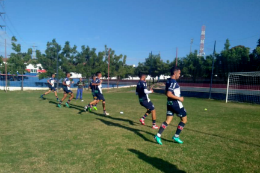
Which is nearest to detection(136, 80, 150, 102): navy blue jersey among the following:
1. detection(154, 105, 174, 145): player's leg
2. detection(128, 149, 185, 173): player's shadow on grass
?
detection(154, 105, 174, 145): player's leg

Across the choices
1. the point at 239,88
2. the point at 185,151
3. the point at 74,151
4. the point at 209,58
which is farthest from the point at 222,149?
the point at 209,58

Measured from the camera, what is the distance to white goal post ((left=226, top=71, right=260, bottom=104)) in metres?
19.1

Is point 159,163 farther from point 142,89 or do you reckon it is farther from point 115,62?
point 115,62

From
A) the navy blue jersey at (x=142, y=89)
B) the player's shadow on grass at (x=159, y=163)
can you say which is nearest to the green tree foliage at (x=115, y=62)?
the navy blue jersey at (x=142, y=89)

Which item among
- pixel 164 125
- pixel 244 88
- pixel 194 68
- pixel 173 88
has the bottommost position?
pixel 164 125

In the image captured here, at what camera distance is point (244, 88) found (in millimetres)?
20125

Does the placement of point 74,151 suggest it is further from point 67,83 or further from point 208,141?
point 67,83

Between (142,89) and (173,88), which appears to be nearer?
(173,88)

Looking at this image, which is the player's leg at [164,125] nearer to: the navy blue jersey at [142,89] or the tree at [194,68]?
the navy blue jersey at [142,89]

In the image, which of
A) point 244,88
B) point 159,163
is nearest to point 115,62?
point 244,88

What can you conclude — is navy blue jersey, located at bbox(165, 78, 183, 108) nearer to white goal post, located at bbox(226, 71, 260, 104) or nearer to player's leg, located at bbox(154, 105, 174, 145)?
player's leg, located at bbox(154, 105, 174, 145)

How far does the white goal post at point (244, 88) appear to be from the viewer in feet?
62.6

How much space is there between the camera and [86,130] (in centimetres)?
688

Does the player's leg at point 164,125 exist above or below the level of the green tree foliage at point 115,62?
below
